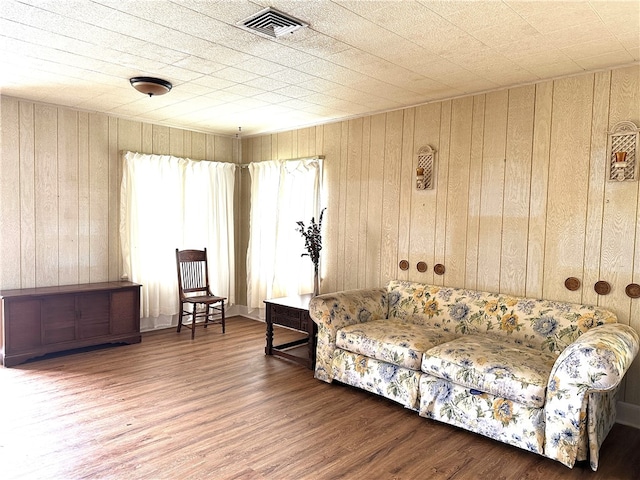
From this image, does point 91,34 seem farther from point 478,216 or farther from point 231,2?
point 478,216

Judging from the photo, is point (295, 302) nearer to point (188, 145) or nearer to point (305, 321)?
point (305, 321)

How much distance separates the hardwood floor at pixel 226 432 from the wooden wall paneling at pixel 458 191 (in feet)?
4.35

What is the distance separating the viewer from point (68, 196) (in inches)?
184

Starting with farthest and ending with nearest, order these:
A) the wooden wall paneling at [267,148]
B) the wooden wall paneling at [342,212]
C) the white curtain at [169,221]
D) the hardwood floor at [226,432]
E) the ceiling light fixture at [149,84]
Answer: the wooden wall paneling at [267,148]
the white curtain at [169,221]
the wooden wall paneling at [342,212]
the ceiling light fixture at [149,84]
the hardwood floor at [226,432]

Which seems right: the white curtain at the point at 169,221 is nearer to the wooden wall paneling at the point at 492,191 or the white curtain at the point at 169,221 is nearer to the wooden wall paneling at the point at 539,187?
the wooden wall paneling at the point at 492,191

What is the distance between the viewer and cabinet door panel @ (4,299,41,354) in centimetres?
397

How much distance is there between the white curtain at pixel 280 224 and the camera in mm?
5254

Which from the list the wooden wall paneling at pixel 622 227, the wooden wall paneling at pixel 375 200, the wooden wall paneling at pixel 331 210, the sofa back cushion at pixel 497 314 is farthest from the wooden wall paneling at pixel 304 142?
the wooden wall paneling at pixel 622 227

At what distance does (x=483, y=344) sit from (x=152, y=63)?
307cm

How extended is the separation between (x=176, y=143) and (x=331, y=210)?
213 cm

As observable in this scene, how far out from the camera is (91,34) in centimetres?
273

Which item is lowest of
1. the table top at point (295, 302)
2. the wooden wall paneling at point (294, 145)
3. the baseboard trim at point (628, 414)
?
the baseboard trim at point (628, 414)

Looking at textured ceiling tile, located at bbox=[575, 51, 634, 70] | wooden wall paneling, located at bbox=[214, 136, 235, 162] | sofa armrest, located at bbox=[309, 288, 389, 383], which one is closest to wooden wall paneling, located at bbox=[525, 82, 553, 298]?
textured ceiling tile, located at bbox=[575, 51, 634, 70]

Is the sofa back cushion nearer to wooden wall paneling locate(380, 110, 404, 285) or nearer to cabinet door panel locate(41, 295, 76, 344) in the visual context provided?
wooden wall paneling locate(380, 110, 404, 285)
